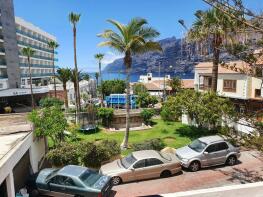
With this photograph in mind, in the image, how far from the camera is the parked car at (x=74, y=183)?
1270 centimetres

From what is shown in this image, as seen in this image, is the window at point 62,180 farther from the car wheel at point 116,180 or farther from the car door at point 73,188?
the car wheel at point 116,180

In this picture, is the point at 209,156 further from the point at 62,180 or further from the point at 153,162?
the point at 62,180

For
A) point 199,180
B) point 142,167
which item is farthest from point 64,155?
point 199,180

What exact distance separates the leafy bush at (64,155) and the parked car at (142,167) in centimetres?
268

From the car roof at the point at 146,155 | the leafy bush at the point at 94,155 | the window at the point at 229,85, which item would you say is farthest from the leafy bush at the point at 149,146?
the window at the point at 229,85

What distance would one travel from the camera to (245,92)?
112 ft

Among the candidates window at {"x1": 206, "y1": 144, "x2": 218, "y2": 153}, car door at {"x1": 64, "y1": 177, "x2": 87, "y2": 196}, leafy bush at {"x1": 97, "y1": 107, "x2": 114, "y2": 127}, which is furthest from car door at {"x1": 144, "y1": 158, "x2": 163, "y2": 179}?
leafy bush at {"x1": 97, "y1": 107, "x2": 114, "y2": 127}

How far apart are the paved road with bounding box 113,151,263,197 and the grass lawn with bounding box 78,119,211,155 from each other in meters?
7.26

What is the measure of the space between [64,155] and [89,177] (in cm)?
500

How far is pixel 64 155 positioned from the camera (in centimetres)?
1786

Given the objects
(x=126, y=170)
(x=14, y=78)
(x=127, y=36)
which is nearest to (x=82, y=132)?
(x=127, y=36)

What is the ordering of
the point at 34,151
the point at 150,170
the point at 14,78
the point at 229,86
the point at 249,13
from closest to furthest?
the point at 249,13 < the point at 150,170 < the point at 34,151 < the point at 229,86 < the point at 14,78

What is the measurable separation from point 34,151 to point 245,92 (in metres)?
26.2

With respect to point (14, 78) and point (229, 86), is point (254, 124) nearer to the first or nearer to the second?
point (229, 86)
